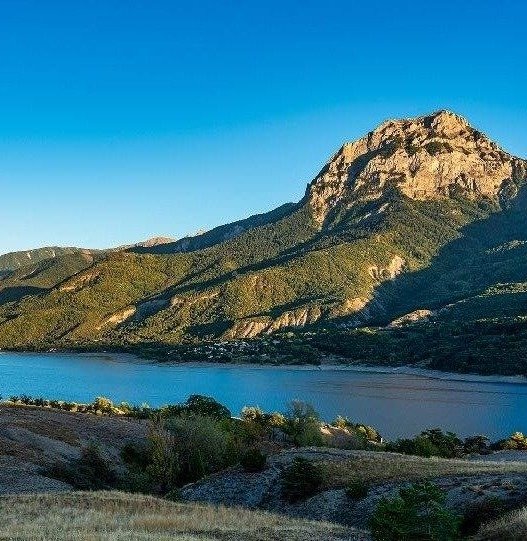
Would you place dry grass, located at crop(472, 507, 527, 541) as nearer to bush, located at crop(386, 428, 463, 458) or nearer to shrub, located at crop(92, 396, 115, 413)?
bush, located at crop(386, 428, 463, 458)

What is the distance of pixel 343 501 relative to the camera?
28.0 metres

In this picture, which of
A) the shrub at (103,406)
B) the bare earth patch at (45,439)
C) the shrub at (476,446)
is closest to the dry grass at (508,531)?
the bare earth patch at (45,439)

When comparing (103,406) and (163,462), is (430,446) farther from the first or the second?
(103,406)

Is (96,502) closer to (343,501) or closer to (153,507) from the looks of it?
(153,507)

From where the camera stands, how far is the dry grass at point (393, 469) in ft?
94.6

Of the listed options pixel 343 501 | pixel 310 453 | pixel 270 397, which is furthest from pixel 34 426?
pixel 270 397

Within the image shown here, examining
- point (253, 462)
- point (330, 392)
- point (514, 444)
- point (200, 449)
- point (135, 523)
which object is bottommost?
point (330, 392)

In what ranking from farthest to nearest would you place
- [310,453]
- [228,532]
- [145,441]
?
1. [145,441]
2. [310,453]
3. [228,532]

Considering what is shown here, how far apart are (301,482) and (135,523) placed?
13.2 meters

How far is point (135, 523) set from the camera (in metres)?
19.7

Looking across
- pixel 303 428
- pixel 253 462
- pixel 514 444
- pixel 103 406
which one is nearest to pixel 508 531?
pixel 253 462

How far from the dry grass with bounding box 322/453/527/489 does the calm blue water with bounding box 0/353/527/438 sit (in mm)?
73957

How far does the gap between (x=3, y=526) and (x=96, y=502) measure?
7588 mm

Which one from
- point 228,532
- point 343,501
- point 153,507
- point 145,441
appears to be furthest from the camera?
point 145,441
